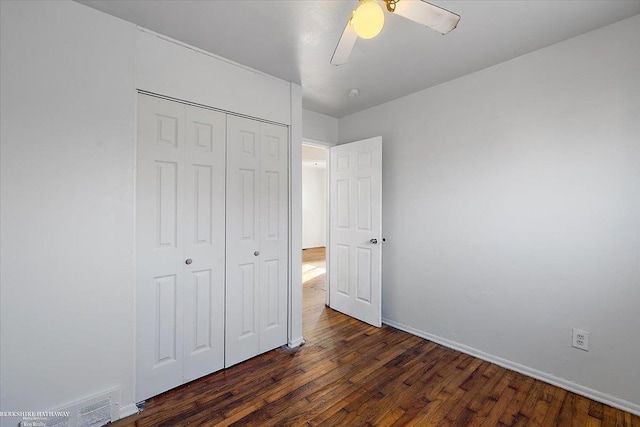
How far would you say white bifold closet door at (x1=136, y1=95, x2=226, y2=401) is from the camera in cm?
184

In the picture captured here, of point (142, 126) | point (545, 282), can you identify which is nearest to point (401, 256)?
point (545, 282)

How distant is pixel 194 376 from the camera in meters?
2.05

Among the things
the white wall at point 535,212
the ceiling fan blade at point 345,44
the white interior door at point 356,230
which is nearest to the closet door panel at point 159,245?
the ceiling fan blade at point 345,44

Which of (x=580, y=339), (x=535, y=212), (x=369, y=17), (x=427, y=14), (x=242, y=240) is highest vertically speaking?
(x=427, y=14)

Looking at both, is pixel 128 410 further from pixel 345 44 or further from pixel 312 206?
pixel 312 206

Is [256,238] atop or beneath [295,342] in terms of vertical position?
atop

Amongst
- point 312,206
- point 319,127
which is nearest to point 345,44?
point 319,127

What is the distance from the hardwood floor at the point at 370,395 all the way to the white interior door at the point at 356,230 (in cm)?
71

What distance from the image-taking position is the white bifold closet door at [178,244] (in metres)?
1.84

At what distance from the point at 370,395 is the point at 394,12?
2273 mm

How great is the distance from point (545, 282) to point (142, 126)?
3.13 meters

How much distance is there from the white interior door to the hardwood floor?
27.8 inches

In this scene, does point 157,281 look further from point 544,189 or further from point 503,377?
point 544,189

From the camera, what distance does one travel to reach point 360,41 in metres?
1.95
